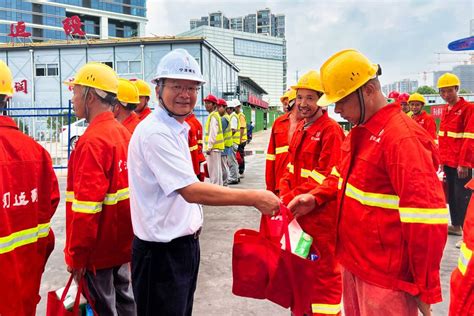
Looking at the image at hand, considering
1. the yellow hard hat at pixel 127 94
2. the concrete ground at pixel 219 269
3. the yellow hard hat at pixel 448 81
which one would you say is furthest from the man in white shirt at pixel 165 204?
the yellow hard hat at pixel 448 81

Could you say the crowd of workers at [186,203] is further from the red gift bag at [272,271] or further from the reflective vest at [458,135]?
the reflective vest at [458,135]

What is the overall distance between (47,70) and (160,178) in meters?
35.2

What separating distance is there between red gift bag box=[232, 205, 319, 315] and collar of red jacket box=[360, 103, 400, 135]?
643 mm

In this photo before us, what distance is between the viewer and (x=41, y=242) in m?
2.58

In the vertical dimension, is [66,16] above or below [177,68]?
above

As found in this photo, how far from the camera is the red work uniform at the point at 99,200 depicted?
2.72 meters

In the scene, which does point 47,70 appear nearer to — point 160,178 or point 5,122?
point 5,122

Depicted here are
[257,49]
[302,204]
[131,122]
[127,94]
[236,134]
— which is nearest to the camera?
[302,204]

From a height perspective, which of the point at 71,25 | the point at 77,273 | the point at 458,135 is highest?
the point at 71,25

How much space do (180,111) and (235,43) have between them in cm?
11157

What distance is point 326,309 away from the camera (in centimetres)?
330

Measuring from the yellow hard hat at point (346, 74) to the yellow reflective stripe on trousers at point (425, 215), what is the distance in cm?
68

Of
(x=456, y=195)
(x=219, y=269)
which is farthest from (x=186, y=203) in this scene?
(x=456, y=195)

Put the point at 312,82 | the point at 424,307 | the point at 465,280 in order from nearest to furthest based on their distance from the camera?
the point at 465,280, the point at 424,307, the point at 312,82
